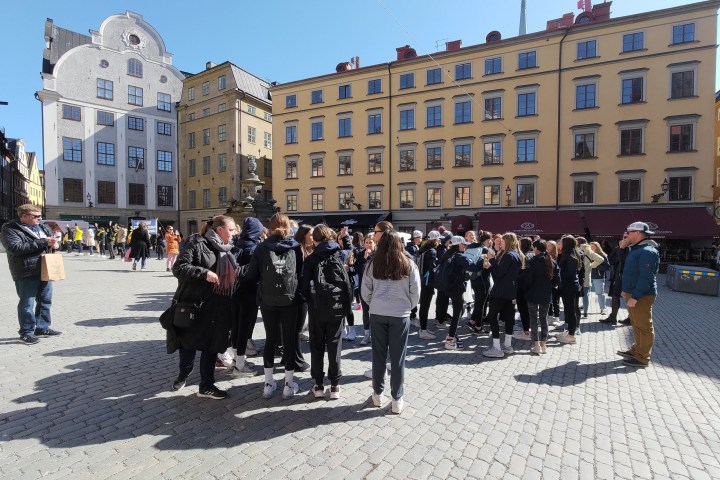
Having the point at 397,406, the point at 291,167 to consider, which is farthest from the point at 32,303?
the point at 291,167

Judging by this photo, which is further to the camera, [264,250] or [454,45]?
[454,45]

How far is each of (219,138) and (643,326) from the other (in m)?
40.7

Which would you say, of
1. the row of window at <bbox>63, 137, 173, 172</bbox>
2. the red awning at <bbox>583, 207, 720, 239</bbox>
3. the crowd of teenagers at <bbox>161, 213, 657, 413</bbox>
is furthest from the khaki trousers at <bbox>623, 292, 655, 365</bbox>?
the row of window at <bbox>63, 137, 173, 172</bbox>

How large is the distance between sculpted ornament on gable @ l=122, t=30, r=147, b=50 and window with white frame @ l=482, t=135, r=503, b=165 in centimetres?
3982

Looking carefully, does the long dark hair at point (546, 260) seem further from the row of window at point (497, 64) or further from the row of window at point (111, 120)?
the row of window at point (111, 120)

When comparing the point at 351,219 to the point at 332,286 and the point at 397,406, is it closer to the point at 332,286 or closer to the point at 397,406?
the point at 332,286

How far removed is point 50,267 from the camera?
19.6ft

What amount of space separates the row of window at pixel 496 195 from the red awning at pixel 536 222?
1572 mm

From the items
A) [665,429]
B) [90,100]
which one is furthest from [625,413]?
[90,100]

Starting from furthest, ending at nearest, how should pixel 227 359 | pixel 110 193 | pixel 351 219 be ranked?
pixel 110 193 < pixel 351 219 < pixel 227 359

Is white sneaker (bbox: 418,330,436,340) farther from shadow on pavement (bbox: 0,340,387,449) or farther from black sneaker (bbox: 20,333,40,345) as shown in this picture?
black sneaker (bbox: 20,333,40,345)

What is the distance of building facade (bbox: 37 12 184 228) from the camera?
1507 inches

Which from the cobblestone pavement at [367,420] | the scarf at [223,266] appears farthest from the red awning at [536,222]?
the scarf at [223,266]

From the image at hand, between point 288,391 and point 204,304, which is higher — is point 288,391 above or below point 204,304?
below
